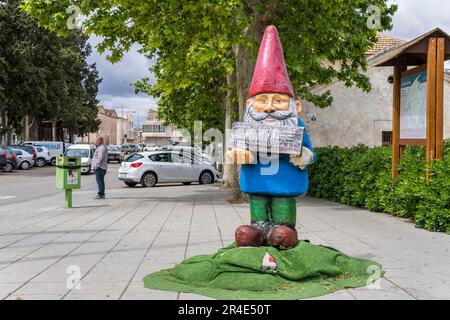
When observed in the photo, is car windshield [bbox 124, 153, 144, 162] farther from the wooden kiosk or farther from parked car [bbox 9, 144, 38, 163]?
parked car [bbox 9, 144, 38, 163]

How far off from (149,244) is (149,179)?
597 inches

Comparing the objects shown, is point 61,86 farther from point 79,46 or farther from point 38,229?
point 38,229

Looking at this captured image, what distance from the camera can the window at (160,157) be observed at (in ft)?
76.6

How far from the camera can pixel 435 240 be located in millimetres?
8617

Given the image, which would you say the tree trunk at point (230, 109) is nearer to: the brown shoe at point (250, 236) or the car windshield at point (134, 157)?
the car windshield at point (134, 157)

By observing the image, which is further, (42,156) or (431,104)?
(42,156)

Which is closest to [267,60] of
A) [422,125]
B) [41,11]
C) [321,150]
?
[422,125]

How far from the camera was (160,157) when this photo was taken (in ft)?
77.4

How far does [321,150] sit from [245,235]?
1179cm

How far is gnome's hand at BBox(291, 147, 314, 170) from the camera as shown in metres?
6.02

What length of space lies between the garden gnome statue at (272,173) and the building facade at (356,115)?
67.4 feet

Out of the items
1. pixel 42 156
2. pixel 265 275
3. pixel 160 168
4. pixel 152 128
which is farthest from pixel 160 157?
pixel 152 128

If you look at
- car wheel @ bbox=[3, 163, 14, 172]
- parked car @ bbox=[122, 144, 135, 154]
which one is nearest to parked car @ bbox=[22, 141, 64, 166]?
car wheel @ bbox=[3, 163, 14, 172]

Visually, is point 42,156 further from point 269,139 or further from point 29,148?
point 269,139
